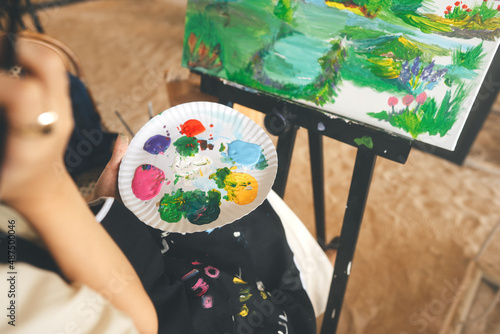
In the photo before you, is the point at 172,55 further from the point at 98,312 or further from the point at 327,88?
the point at 98,312

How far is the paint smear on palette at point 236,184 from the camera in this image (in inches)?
27.0

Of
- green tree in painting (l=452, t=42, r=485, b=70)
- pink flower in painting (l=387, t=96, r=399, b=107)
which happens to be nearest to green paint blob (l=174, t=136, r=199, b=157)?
pink flower in painting (l=387, t=96, r=399, b=107)

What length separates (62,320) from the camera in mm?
374

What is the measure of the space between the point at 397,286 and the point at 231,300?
1022 millimetres

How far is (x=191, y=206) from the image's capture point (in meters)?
0.68

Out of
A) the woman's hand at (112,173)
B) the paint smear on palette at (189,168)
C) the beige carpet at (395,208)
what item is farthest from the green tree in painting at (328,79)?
the beige carpet at (395,208)

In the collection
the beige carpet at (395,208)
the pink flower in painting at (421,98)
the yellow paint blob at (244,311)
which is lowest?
the beige carpet at (395,208)

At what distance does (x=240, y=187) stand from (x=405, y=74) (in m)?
0.44

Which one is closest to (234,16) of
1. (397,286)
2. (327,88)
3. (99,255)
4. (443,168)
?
(327,88)

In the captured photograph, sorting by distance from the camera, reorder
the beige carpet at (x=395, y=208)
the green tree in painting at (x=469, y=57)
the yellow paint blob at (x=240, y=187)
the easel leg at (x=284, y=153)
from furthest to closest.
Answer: the beige carpet at (x=395, y=208)
the easel leg at (x=284, y=153)
the yellow paint blob at (x=240, y=187)
the green tree in painting at (x=469, y=57)

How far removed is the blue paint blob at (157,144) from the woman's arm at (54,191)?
30cm

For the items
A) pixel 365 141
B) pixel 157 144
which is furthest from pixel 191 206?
pixel 365 141

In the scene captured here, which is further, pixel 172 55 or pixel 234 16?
pixel 172 55

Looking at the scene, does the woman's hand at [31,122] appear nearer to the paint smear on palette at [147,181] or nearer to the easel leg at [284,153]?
the paint smear on palette at [147,181]
